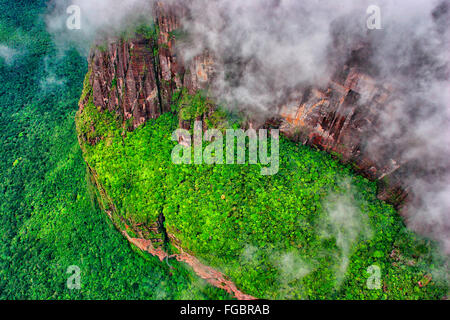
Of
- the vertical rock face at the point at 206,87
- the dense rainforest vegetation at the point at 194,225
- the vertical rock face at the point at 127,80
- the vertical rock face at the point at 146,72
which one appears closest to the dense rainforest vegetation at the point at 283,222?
the dense rainforest vegetation at the point at 194,225

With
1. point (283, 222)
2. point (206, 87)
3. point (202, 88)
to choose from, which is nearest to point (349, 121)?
point (283, 222)

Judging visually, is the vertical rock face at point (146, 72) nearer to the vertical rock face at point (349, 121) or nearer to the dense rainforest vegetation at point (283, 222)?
the dense rainforest vegetation at point (283, 222)

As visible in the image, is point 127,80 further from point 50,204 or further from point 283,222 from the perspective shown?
point 283,222

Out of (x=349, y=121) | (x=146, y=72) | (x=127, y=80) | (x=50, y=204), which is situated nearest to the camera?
(x=349, y=121)

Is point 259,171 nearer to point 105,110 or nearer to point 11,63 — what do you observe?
point 105,110

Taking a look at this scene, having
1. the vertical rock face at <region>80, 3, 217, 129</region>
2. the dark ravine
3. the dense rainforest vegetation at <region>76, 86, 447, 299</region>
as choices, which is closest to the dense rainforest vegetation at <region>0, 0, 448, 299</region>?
the dense rainforest vegetation at <region>76, 86, 447, 299</region>

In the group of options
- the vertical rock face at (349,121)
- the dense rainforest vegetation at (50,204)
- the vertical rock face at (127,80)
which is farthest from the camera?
the dense rainforest vegetation at (50,204)

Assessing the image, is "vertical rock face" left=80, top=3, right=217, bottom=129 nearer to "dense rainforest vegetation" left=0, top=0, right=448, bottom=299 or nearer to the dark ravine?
the dark ravine

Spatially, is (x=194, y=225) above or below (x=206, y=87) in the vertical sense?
below

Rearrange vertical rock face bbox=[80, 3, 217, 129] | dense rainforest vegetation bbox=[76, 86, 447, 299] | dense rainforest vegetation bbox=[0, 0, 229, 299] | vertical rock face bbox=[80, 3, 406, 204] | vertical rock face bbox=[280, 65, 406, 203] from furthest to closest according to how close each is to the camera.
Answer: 1. dense rainforest vegetation bbox=[0, 0, 229, 299]
2. vertical rock face bbox=[80, 3, 217, 129]
3. vertical rock face bbox=[80, 3, 406, 204]
4. dense rainforest vegetation bbox=[76, 86, 447, 299]
5. vertical rock face bbox=[280, 65, 406, 203]
